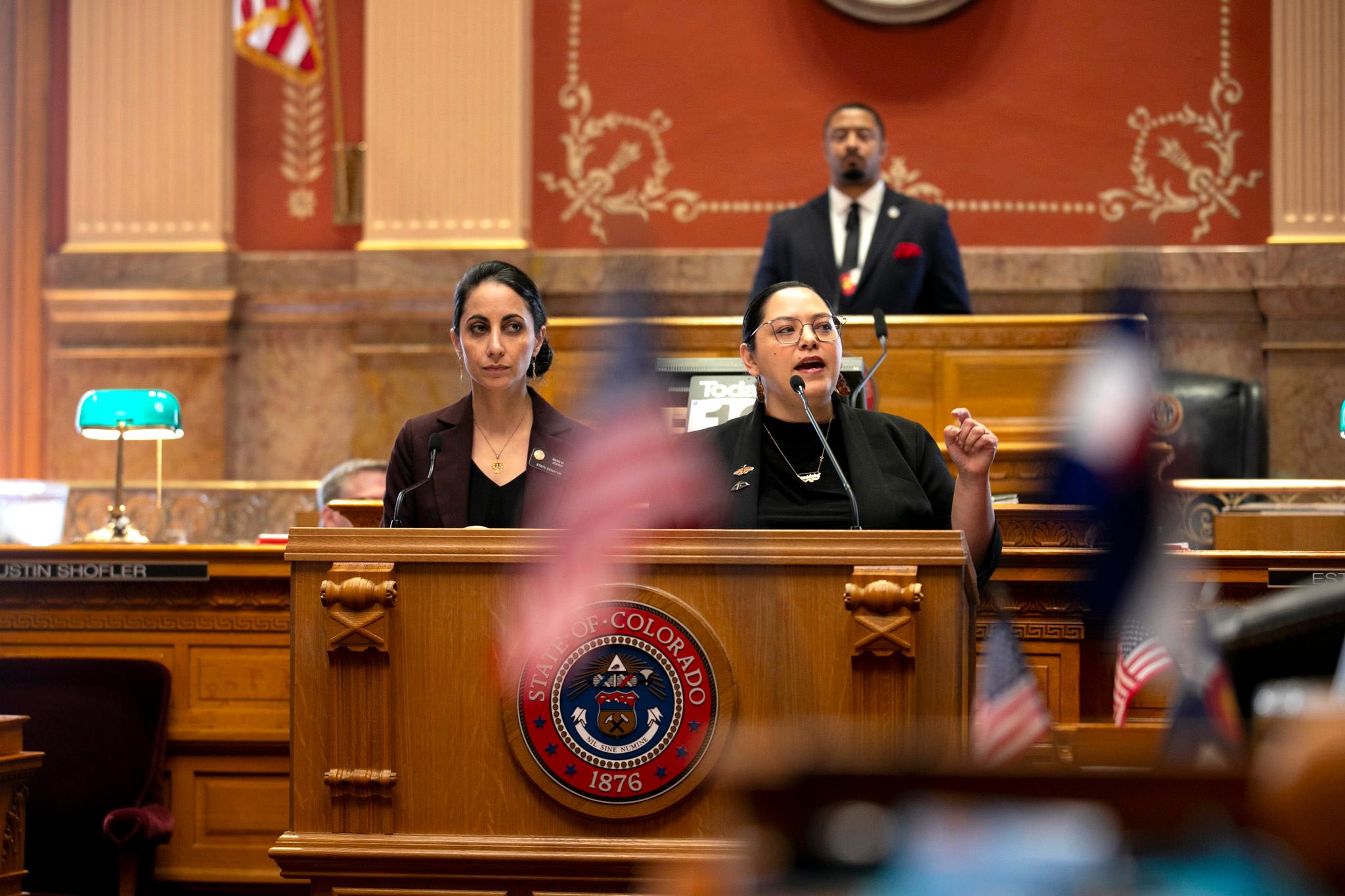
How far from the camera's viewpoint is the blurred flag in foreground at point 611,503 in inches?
89.9

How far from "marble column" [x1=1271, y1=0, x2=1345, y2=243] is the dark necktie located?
2215mm

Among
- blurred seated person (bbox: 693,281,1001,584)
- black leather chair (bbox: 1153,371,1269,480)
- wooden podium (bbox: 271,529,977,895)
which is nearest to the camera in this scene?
wooden podium (bbox: 271,529,977,895)

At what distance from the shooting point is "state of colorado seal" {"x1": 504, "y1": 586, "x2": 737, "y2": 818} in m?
2.24

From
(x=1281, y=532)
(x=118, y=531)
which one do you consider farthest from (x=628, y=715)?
(x=118, y=531)

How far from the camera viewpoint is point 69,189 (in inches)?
266

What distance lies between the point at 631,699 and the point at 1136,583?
103 centimetres

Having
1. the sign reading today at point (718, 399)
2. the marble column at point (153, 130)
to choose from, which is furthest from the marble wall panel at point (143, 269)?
the sign reading today at point (718, 399)

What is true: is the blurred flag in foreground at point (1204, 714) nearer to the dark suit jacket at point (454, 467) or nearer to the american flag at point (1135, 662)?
the american flag at point (1135, 662)

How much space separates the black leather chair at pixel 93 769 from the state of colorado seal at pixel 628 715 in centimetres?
150

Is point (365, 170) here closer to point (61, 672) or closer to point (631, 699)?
point (61, 672)

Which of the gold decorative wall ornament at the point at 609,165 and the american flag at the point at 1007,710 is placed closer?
the american flag at the point at 1007,710

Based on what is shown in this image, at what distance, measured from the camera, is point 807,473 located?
2934 millimetres

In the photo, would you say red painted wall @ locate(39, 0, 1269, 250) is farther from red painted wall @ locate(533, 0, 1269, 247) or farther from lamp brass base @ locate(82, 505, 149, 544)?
lamp brass base @ locate(82, 505, 149, 544)

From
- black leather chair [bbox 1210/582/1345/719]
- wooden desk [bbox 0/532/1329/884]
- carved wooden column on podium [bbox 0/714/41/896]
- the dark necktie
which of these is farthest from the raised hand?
the dark necktie
